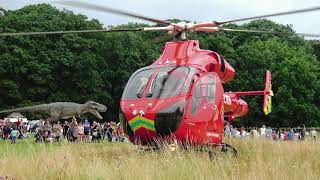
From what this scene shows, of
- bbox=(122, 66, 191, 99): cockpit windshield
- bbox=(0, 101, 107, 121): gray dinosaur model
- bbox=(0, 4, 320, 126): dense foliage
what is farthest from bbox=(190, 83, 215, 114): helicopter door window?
bbox=(0, 4, 320, 126): dense foliage

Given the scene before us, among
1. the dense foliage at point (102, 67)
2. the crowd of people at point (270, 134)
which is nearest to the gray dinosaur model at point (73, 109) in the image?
the crowd of people at point (270, 134)

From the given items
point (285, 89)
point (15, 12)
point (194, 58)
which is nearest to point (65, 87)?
point (15, 12)

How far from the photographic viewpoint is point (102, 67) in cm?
5947

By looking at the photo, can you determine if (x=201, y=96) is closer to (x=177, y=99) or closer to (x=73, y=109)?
(x=177, y=99)

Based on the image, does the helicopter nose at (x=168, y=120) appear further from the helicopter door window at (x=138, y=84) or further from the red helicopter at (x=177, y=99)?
the helicopter door window at (x=138, y=84)

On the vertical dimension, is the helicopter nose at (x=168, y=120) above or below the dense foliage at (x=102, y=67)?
below

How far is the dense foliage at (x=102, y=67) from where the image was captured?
179ft

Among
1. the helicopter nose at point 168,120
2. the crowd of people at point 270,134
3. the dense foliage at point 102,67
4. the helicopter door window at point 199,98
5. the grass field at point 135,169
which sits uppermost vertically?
the dense foliage at point 102,67

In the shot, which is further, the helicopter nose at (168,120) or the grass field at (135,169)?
the helicopter nose at (168,120)

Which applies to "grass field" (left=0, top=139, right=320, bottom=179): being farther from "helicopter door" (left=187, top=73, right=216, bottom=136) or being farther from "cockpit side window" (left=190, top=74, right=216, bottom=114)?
"cockpit side window" (left=190, top=74, right=216, bottom=114)

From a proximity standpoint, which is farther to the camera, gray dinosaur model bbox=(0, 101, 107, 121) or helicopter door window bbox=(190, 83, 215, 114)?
gray dinosaur model bbox=(0, 101, 107, 121)

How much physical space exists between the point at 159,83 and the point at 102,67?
152 feet

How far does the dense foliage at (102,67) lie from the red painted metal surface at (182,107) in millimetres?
39553

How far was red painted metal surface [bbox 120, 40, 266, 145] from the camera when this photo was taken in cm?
1310
